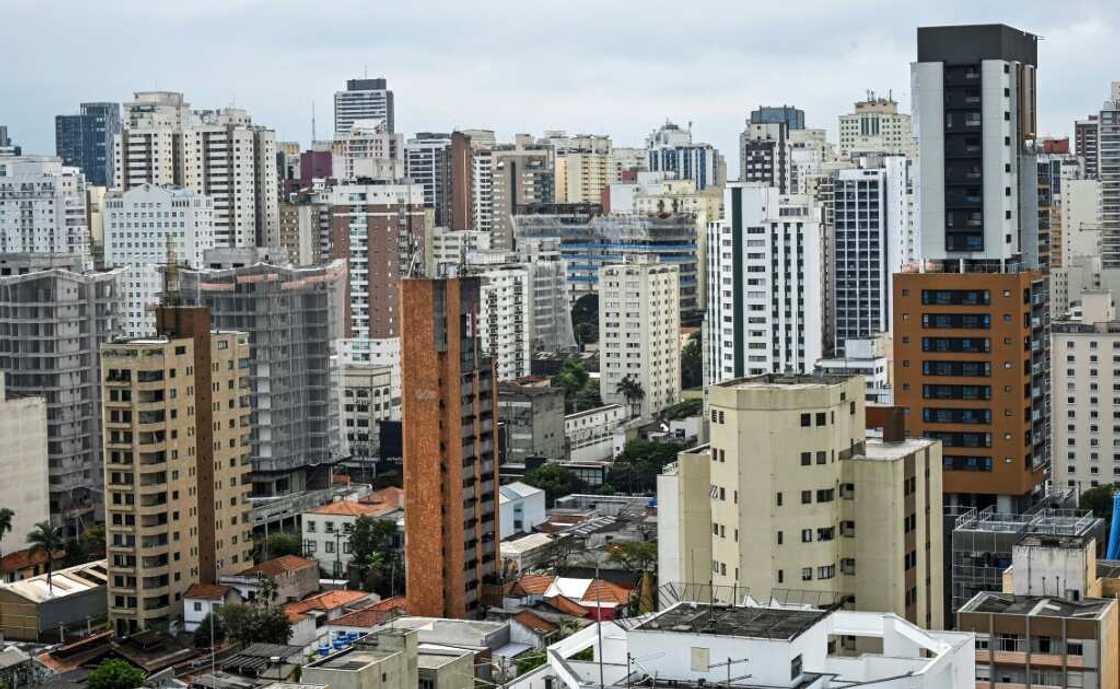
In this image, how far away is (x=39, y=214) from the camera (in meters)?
93.9

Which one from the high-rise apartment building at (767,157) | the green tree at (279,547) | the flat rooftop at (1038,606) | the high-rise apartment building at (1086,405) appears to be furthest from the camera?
the high-rise apartment building at (767,157)

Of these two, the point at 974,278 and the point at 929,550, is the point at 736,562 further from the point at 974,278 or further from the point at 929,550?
the point at 974,278

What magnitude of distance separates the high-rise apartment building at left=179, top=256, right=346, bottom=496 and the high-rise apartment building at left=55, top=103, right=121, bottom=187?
75.9 metres

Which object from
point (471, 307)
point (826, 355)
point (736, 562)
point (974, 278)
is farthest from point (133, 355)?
point (826, 355)

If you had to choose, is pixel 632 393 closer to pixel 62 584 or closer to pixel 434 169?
pixel 62 584

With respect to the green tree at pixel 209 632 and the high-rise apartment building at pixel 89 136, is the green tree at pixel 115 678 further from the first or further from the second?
the high-rise apartment building at pixel 89 136

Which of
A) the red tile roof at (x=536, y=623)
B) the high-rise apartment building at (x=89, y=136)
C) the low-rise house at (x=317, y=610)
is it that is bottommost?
the low-rise house at (x=317, y=610)

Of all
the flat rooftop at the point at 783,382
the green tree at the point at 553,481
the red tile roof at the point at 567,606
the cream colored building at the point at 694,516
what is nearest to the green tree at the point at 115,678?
the red tile roof at the point at 567,606

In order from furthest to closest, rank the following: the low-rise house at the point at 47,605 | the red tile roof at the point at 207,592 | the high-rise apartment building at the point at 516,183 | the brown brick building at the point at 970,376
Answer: the high-rise apartment building at the point at 516,183 → the low-rise house at the point at 47,605 → the red tile roof at the point at 207,592 → the brown brick building at the point at 970,376

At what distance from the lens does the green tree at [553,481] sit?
54781 millimetres

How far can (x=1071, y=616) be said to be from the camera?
23578mm

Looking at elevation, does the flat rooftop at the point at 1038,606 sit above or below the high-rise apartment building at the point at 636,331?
below

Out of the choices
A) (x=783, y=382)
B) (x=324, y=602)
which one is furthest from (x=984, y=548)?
(x=324, y=602)

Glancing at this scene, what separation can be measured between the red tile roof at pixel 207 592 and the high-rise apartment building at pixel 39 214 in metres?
53.2
